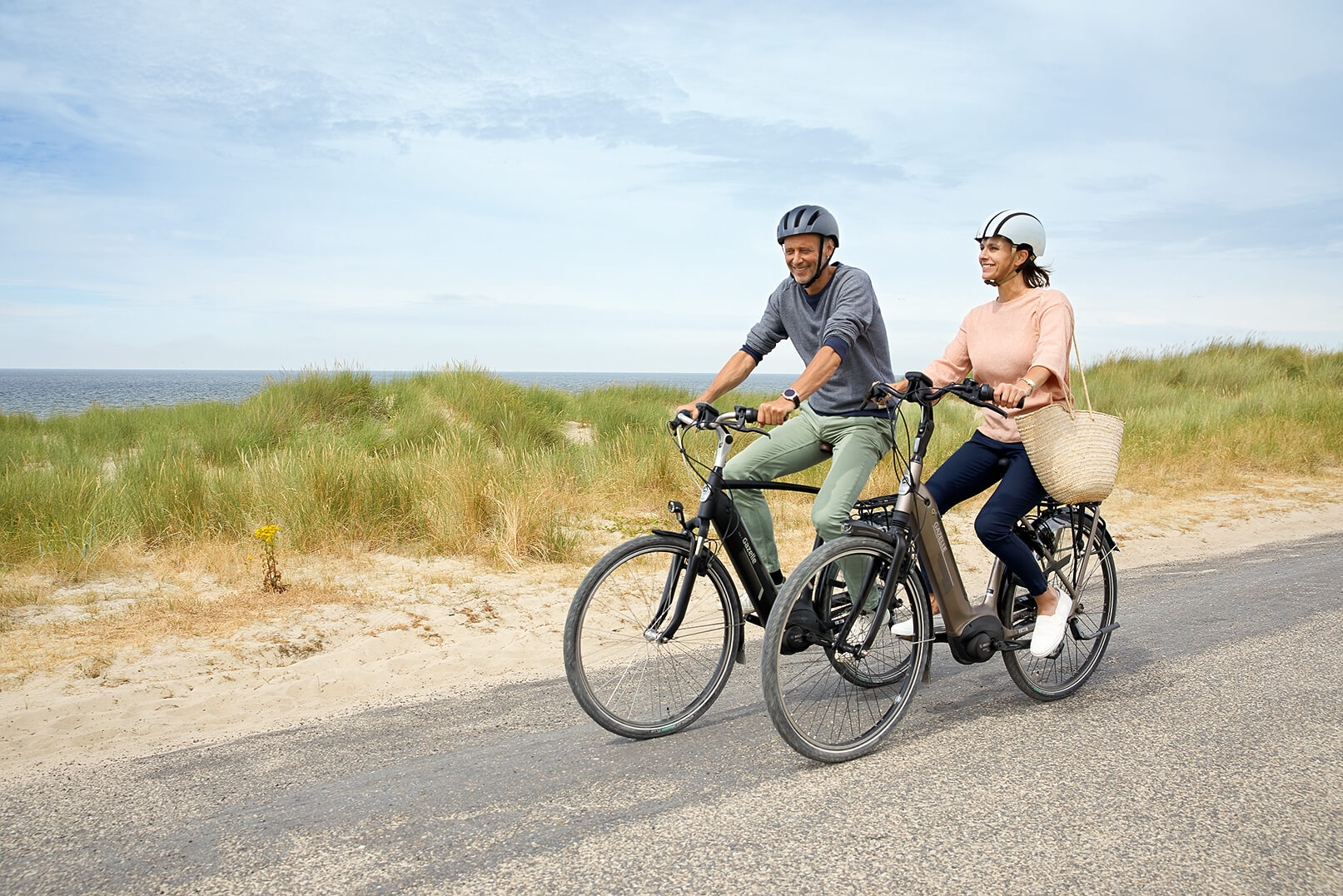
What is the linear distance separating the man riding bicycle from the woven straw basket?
0.67m

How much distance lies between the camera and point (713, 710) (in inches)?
165

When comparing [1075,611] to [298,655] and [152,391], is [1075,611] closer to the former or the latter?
→ [298,655]

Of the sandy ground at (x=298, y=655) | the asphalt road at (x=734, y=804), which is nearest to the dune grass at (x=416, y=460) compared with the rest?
the sandy ground at (x=298, y=655)

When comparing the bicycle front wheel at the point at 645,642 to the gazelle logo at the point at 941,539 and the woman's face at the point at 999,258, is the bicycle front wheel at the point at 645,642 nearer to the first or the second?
the gazelle logo at the point at 941,539

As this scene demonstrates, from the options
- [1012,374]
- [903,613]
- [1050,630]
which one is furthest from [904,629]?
[1012,374]

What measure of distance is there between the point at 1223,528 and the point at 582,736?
8.29 meters

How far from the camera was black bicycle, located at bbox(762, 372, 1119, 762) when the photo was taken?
11.7 ft

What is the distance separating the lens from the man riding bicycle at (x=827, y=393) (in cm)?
407

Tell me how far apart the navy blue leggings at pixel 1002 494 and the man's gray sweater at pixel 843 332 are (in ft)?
1.70

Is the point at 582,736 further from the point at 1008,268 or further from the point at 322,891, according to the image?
the point at 1008,268

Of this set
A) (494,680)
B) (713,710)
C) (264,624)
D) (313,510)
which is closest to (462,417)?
(313,510)

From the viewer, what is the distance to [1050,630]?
4012mm

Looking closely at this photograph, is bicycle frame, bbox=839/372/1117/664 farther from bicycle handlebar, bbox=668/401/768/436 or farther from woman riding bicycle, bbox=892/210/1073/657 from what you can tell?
bicycle handlebar, bbox=668/401/768/436

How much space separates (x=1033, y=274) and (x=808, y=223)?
3.53ft
